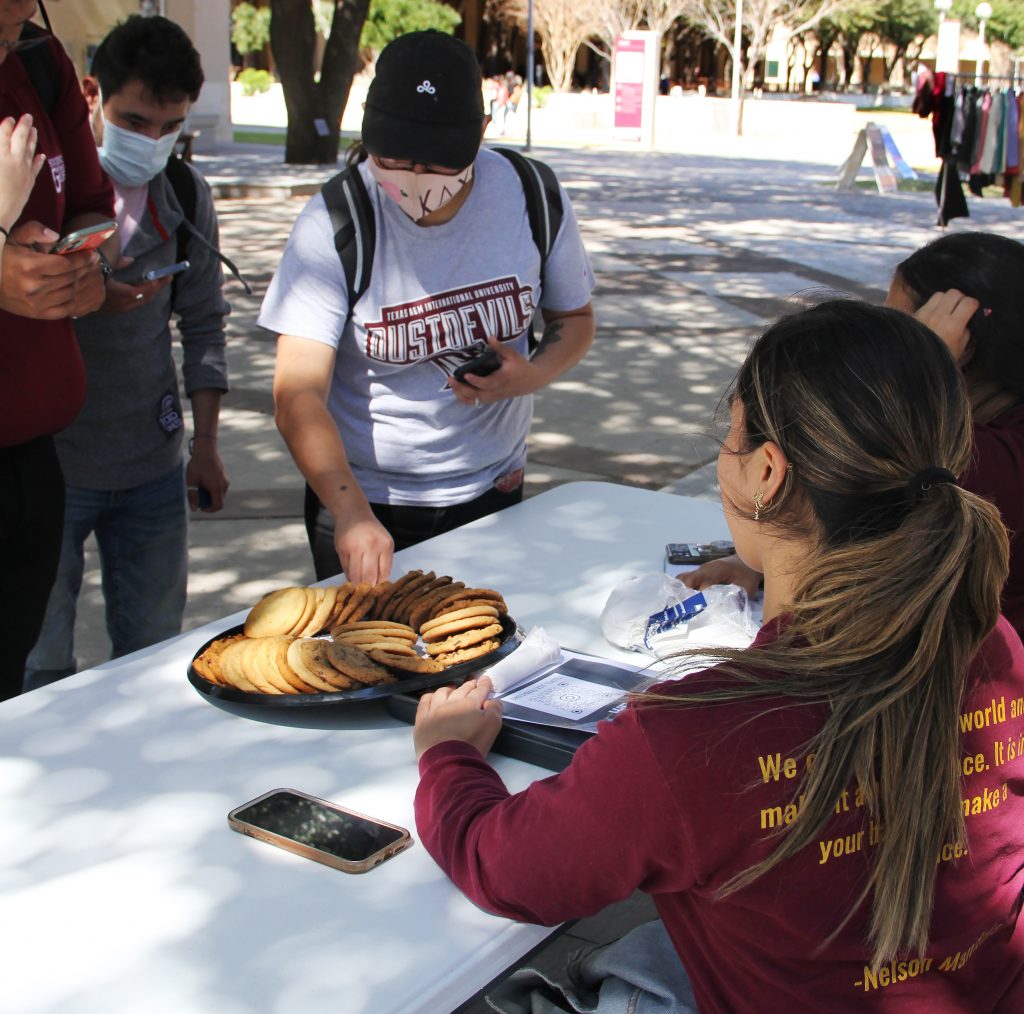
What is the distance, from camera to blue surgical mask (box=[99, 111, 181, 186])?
9.90 ft

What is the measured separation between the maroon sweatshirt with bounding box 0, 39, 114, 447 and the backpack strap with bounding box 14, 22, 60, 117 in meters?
0.01

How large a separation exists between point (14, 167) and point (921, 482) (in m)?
1.65

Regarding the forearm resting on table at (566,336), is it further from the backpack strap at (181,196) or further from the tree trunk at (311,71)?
the tree trunk at (311,71)

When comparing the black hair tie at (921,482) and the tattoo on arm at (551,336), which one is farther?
the tattoo on arm at (551,336)

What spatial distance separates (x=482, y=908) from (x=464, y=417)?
1445 millimetres

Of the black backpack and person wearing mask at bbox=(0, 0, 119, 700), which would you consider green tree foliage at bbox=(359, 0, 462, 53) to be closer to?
person wearing mask at bbox=(0, 0, 119, 700)

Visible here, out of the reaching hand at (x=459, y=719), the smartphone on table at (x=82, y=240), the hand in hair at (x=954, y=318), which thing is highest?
the smartphone on table at (x=82, y=240)

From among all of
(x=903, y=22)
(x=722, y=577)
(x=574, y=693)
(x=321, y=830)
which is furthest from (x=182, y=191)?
(x=903, y=22)

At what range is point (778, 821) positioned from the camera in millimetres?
1333

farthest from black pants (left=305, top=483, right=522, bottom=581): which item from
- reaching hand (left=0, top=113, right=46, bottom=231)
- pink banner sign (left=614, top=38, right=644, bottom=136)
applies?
pink banner sign (left=614, top=38, right=644, bottom=136)

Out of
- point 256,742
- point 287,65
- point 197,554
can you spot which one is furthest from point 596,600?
point 287,65

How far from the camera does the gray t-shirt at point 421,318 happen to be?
2.63m

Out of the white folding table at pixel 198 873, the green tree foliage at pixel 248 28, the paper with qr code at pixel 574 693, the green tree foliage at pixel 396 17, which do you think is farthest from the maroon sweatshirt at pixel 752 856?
the green tree foliage at pixel 248 28

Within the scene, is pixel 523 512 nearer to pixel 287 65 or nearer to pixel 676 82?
pixel 287 65
